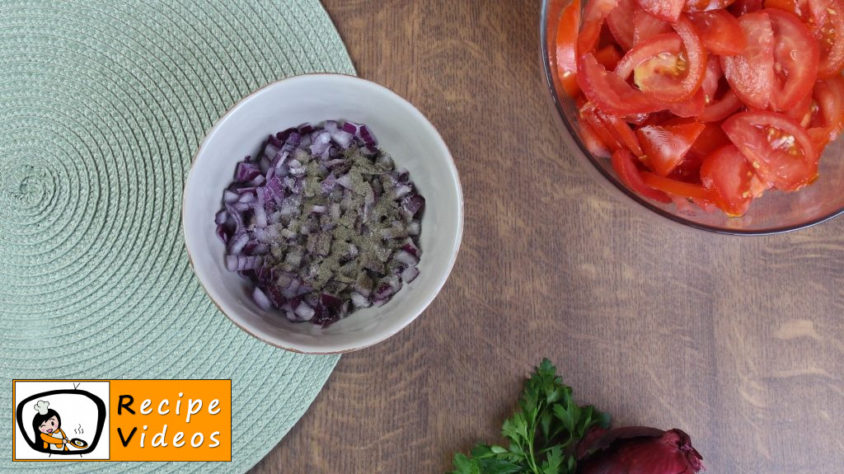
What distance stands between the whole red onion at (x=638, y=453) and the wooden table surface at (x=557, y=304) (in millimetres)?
83

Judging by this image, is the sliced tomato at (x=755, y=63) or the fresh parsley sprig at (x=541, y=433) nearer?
the sliced tomato at (x=755, y=63)

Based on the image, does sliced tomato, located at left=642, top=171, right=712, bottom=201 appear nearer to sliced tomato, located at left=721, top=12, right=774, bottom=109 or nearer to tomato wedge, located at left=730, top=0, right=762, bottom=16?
sliced tomato, located at left=721, top=12, right=774, bottom=109

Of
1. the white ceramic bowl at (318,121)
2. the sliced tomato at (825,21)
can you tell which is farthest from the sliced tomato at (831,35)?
the white ceramic bowl at (318,121)

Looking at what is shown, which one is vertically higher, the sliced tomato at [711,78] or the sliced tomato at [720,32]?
the sliced tomato at [720,32]

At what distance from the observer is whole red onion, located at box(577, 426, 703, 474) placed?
906mm

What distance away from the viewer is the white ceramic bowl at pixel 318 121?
0.81 meters

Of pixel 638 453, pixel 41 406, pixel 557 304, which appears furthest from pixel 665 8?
pixel 41 406

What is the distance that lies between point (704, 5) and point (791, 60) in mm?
127

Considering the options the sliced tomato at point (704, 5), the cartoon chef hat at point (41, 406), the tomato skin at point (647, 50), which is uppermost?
the sliced tomato at point (704, 5)

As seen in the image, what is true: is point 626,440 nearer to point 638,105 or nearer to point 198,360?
point 638,105

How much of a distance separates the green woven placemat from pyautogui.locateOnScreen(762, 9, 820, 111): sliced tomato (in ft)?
2.24

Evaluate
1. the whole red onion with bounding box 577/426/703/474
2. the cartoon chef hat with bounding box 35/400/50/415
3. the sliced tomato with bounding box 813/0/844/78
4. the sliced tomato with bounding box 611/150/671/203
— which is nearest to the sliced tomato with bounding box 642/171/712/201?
the sliced tomato with bounding box 611/150/671/203

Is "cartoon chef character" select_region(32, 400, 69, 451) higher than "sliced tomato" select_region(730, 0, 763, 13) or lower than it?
lower

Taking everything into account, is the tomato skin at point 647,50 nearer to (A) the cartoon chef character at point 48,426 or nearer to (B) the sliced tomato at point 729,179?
(B) the sliced tomato at point 729,179
